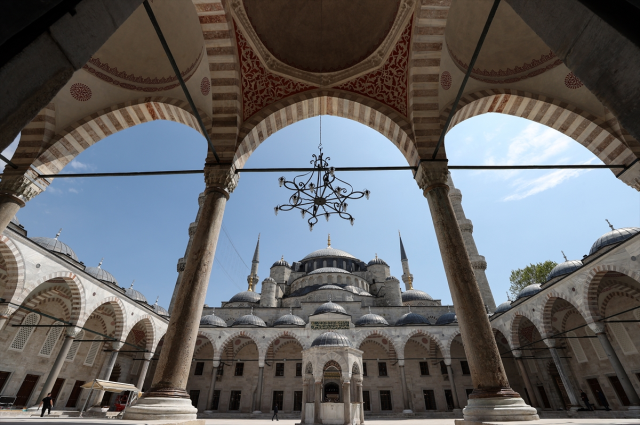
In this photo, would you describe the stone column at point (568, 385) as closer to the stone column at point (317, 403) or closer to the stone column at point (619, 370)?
the stone column at point (619, 370)

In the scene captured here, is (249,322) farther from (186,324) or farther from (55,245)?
(186,324)

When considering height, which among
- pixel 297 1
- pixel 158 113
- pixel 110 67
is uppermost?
pixel 297 1

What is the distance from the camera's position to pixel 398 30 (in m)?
5.90

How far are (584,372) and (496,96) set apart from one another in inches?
582

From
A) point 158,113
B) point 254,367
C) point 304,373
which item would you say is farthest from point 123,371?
point 158,113

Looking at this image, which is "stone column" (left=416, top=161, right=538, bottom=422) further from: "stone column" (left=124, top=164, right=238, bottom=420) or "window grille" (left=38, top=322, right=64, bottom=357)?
"window grille" (left=38, top=322, right=64, bottom=357)

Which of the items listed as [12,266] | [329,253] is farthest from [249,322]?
[329,253]

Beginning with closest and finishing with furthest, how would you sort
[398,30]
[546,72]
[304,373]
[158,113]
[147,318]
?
[398,30], [546,72], [158,113], [304,373], [147,318]

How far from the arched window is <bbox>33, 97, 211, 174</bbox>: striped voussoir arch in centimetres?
1075

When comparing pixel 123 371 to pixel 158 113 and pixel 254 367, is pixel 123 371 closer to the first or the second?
pixel 254 367

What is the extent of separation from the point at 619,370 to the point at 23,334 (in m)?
21.7

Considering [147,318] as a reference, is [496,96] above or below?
above

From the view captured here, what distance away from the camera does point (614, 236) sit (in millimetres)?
13633

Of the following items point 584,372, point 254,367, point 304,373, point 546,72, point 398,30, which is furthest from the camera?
point 254,367
